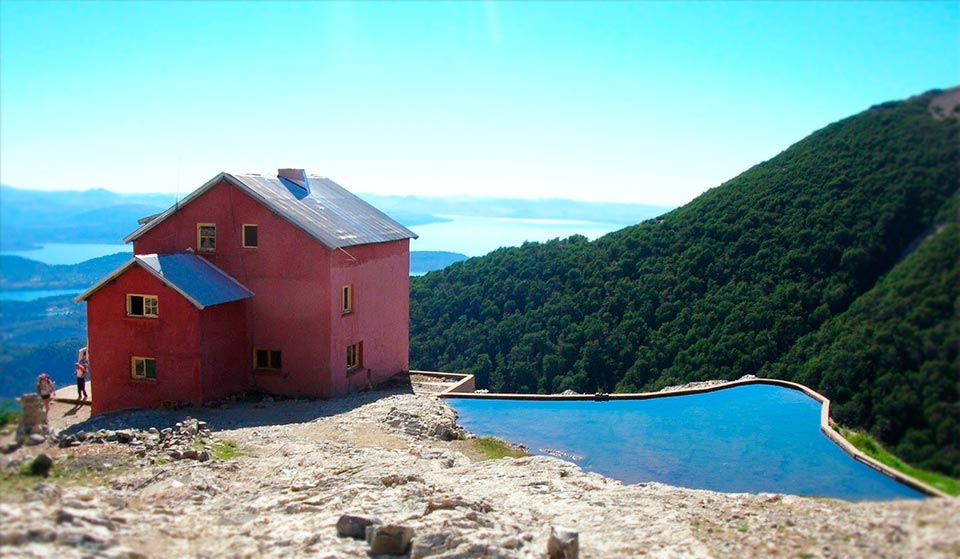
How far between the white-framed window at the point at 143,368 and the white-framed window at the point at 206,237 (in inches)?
156

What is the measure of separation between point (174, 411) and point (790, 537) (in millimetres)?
15430

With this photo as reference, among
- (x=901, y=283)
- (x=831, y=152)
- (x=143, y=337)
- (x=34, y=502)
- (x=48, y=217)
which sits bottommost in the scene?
(x=34, y=502)

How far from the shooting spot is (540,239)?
2530 inches

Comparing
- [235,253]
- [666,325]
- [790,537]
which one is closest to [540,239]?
[666,325]

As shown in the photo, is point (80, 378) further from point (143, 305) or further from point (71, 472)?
point (71, 472)

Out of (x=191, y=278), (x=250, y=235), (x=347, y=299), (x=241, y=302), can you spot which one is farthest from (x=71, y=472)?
(x=347, y=299)

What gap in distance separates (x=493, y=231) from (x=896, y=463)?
101 meters

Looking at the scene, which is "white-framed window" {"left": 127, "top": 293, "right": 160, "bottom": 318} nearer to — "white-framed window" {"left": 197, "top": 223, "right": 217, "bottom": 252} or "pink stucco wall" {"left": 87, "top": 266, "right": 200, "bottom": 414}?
"pink stucco wall" {"left": 87, "top": 266, "right": 200, "bottom": 414}

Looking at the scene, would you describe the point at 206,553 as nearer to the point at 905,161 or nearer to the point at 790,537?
the point at 790,537

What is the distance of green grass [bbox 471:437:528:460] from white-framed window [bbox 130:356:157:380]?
361 inches

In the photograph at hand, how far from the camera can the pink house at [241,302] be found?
2069cm

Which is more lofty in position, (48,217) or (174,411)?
(48,217)

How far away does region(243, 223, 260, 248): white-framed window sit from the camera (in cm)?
2286

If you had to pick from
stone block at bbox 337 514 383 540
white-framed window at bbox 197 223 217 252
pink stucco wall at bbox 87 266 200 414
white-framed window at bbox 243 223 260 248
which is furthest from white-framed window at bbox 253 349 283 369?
stone block at bbox 337 514 383 540
